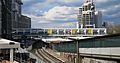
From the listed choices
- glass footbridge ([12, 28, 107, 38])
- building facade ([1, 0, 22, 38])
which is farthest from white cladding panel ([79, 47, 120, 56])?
glass footbridge ([12, 28, 107, 38])

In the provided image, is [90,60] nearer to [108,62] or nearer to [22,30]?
[108,62]

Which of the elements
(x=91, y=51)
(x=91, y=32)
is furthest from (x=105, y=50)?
(x=91, y=32)

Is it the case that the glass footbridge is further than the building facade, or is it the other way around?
the glass footbridge

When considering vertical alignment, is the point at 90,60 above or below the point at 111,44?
below

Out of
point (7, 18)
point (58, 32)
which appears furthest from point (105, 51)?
point (58, 32)

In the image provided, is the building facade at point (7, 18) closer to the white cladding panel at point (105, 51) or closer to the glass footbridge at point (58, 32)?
the glass footbridge at point (58, 32)

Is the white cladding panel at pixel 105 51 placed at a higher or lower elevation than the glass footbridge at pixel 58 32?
higher

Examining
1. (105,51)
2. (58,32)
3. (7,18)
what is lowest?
(58,32)

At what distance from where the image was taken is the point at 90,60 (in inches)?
1025

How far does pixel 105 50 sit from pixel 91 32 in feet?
550

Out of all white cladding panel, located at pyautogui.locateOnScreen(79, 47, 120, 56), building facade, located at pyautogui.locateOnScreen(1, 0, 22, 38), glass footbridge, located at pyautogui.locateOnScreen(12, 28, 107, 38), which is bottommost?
glass footbridge, located at pyautogui.locateOnScreen(12, 28, 107, 38)

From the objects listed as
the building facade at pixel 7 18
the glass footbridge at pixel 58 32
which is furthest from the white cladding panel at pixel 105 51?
the glass footbridge at pixel 58 32

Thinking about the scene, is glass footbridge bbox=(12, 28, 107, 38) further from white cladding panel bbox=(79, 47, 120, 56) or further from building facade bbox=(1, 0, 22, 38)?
white cladding panel bbox=(79, 47, 120, 56)

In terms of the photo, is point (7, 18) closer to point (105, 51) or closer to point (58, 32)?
point (58, 32)
